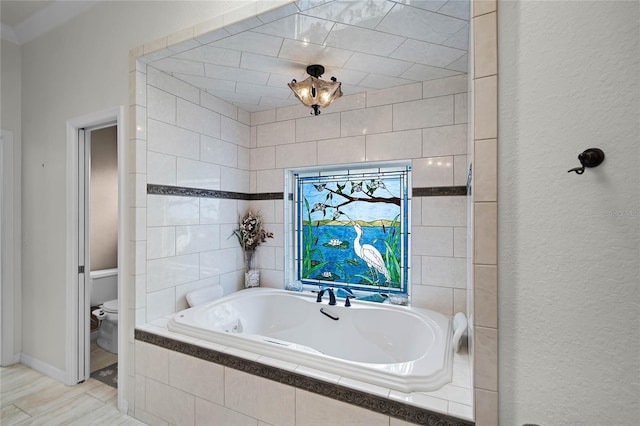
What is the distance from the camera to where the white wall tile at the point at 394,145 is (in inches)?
90.5

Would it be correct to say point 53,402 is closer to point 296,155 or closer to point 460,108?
point 296,155

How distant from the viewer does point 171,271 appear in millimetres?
2195

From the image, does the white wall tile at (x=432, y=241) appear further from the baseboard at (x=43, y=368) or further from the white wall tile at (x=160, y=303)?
the baseboard at (x=43, y=368)

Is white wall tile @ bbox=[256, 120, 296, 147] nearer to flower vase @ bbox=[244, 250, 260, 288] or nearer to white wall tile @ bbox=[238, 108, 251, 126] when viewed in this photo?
white wall tile @ bbox=[238, 108, 251, 126]

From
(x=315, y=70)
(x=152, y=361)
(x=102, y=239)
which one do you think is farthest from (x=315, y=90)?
(x=102, y=239)

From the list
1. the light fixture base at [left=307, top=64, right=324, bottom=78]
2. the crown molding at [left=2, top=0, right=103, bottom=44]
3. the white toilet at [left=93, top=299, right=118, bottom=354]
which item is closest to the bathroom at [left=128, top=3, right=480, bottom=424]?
the light fixture base at [left=307, top=64, right=324, bottom=78]

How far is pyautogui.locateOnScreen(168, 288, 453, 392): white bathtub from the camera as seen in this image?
4.43 ft

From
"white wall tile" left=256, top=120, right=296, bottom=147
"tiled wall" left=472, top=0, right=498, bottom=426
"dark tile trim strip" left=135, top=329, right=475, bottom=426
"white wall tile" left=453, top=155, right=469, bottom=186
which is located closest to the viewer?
"tiled wall" left=472, top=0, right=498, bottom=426

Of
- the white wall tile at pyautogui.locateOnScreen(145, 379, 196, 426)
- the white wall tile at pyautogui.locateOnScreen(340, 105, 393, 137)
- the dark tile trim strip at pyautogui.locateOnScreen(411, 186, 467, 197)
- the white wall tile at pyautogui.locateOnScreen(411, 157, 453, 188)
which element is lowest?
the white wall tile at pyautogui.locateOnScreen(145, 379, 196, 426)

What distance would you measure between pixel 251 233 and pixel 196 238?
0.55 m

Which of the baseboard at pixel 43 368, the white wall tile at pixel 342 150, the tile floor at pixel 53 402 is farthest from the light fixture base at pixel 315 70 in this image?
the baseboard at pixel 43 368

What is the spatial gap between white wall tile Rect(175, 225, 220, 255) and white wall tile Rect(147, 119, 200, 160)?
0.56 meters

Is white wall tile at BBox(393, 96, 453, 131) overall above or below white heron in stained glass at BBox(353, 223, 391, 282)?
above

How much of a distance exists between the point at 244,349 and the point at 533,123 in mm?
1626
